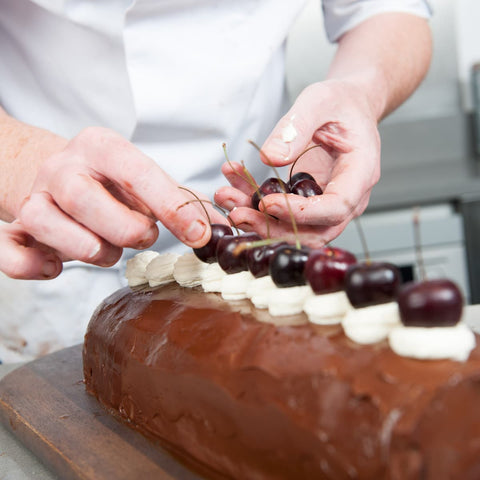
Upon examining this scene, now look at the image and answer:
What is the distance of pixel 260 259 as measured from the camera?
3.43 feet

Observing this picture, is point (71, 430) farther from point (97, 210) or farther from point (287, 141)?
point (287, 141)

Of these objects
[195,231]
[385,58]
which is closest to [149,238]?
[195,231]

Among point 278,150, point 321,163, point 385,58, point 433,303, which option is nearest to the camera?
point 433,303

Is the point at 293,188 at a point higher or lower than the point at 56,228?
lower

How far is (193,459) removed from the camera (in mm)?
973

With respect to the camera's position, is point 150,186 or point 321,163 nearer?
point 150,186

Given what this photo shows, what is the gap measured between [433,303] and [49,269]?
2.40ft

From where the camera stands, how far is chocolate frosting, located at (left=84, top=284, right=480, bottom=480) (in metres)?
0.67

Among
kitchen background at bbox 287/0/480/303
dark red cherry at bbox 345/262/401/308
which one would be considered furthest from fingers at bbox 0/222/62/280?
kitchen background at bbox 287/0/480/303

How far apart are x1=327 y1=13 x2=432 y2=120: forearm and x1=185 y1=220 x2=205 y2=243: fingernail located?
0.68 meters

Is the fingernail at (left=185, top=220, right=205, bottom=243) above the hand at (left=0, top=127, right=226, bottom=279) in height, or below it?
below

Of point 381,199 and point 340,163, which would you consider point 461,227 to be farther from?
point 340,163

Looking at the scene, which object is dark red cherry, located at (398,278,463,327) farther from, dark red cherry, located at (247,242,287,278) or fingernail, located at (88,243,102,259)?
fingernail, located at (88,243,102,259)

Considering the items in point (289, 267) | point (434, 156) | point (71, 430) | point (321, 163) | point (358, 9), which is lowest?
point (434, 156)
